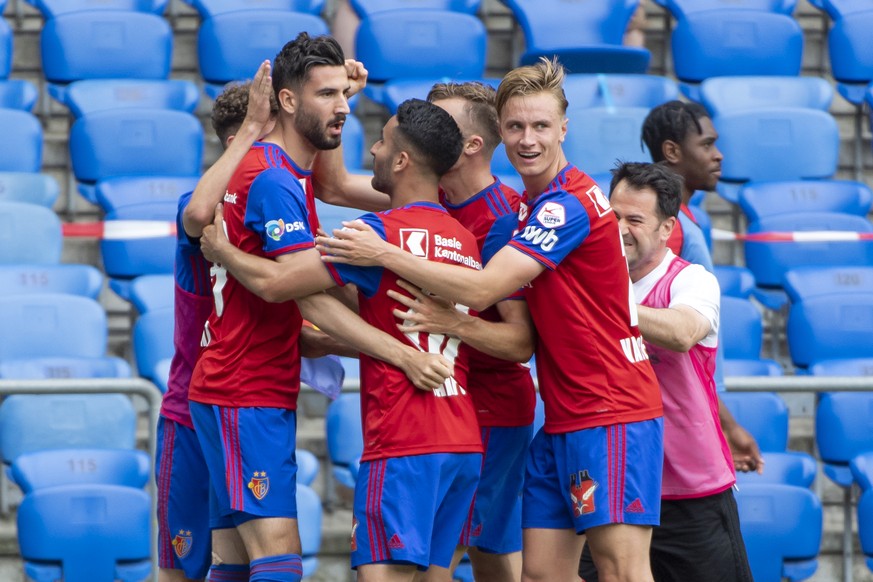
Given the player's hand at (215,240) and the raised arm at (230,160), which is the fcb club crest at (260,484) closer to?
the player's hand at (215,240)

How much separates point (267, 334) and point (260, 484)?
0.46 metres

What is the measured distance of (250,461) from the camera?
4312 mm

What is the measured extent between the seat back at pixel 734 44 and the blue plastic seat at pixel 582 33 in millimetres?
299

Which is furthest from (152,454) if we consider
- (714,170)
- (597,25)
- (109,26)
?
(597,25)

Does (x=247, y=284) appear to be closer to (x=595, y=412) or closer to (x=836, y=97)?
(x=595, y=412)

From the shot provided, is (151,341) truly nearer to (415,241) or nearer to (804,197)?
(415,241)

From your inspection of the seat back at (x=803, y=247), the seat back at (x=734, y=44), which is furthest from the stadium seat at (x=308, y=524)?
the seat back at (x=734, y=44)

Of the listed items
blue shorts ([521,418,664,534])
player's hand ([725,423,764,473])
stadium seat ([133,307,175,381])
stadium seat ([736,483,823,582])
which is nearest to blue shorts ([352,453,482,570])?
blue shorts ([521,418,664,534])

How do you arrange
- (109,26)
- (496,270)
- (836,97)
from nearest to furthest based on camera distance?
(496,270) < (109,26) < (836,97)

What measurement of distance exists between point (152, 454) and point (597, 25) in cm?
457

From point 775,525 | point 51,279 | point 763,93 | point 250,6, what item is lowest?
point 775,525

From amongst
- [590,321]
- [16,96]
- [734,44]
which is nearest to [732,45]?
[734,44]

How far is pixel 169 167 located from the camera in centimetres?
767

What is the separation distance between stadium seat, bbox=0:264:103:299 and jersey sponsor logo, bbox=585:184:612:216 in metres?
3.20
